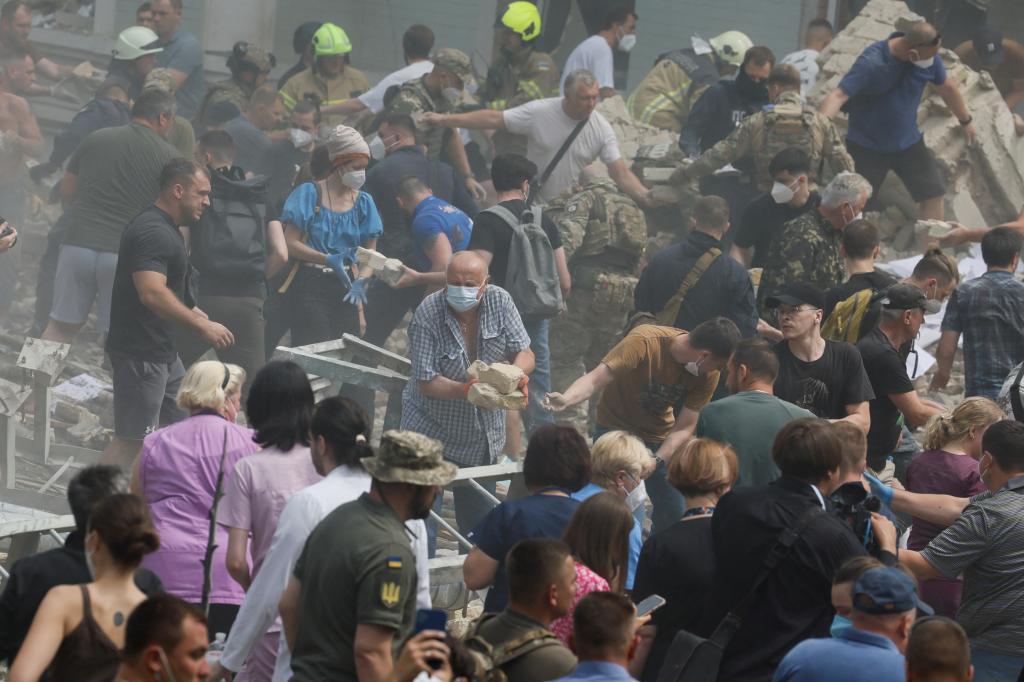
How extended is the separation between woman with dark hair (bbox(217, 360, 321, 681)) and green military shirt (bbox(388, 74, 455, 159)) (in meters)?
6.21

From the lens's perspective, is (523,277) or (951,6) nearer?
(523,277)

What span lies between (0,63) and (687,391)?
904cm

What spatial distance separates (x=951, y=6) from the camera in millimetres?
17125

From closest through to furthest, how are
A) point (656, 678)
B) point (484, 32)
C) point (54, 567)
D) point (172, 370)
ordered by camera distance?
point (54, 567) < point (656, 678) < point (172, 370) < point (484, 32)

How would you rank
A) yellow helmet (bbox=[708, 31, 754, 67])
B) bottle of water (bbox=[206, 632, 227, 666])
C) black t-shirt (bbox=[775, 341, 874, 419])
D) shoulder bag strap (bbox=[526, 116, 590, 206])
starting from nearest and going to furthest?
bottle of water (bbox=[206, 632, 227, 666]) < black t-shirt (bbox=[775, 341, 874, 419]) < shoulder bag strap (bbox=[526, 116, 590, 206]) < yellow helmet (bbox=[708, 31, 754, 67])

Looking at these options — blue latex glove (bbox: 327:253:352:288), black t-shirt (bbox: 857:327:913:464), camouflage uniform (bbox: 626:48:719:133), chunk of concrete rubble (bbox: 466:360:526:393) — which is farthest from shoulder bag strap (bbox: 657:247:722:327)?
camouflage uniform (bbox: 626:48:719:133)

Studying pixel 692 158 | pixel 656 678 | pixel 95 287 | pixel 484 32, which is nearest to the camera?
pixel 656 678

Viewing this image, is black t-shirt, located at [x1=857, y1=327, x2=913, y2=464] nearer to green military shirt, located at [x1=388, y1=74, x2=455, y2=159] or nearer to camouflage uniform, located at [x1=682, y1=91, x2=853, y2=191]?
camouflage uniform, located at [x1=682, y1=91, x2=853, y2=191]

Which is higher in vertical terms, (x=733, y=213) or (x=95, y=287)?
(x=733, y=213)

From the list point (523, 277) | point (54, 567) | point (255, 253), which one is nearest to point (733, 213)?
point (523, 277)

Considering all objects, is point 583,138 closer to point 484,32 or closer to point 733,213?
point 733,213

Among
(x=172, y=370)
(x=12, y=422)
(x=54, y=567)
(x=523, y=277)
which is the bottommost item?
(x=12, y=422)

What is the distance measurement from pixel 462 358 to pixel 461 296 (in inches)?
12.1

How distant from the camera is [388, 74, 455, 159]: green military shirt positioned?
38.3 feet
